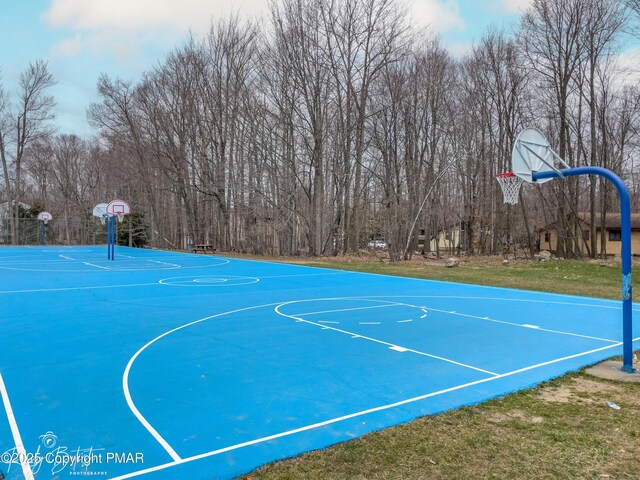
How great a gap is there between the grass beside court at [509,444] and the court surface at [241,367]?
0.20 m

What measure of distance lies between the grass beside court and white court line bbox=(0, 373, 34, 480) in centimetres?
138

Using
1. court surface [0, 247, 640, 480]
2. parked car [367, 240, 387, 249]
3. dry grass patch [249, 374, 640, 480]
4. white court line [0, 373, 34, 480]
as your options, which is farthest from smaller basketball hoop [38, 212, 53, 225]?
dry grass patch [249, 374, 640, 480]

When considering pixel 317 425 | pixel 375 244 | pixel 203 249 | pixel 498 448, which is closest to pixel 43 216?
pixel 203 249

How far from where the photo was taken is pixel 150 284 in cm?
1291

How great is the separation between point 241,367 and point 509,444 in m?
2.85

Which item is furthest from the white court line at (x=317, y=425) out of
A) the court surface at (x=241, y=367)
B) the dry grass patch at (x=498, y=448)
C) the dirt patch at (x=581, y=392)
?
the dirt patch at (x=581, y=392)

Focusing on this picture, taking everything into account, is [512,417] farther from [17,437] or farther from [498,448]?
[17,437]

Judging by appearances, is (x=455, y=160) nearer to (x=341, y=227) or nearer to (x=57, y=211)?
(x=341, y=227)

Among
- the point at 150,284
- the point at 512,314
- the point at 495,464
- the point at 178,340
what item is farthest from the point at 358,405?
the point at 150,284

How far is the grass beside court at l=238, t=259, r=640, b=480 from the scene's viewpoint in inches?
118

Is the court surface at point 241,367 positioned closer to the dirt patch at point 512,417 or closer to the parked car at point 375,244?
the dirt patch at point 512,417

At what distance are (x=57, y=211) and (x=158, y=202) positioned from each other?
46.0 feet

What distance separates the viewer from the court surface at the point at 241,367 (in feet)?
10.9

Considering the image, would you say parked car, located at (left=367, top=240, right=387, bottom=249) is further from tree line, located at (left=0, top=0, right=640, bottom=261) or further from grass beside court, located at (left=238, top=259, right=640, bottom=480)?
grass beside court, located at (left=238, top=259, right=640, bottom=480)
